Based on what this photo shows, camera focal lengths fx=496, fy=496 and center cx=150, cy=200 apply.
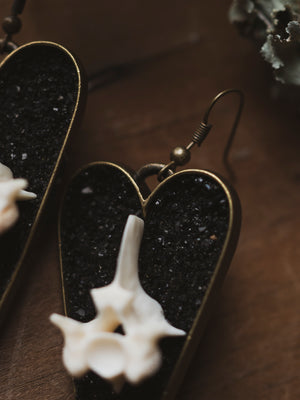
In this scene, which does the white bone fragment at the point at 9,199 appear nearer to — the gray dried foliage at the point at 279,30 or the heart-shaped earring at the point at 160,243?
the heart-shaped earring at the point at 160,243

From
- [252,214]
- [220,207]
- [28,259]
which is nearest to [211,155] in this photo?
[252,214]

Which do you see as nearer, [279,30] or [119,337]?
[119,337]

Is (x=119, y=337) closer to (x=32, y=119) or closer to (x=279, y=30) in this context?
(x=32, y=119)

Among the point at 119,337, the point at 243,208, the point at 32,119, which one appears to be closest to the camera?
the point at 119,337

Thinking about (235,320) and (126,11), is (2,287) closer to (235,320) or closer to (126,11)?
(235,320)

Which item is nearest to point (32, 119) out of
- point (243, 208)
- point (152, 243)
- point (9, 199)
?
point (9, 199)

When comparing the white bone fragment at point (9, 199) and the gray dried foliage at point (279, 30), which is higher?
the gray dried foliage at point (279, 30)

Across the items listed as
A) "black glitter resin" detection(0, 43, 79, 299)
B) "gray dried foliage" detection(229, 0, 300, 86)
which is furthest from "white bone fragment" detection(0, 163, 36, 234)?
"gray dried foliage" detection(229, 0, 300, 86)

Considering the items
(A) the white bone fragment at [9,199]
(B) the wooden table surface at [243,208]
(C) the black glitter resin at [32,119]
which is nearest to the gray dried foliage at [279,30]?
(B) the wooden table surface at [243,208]
